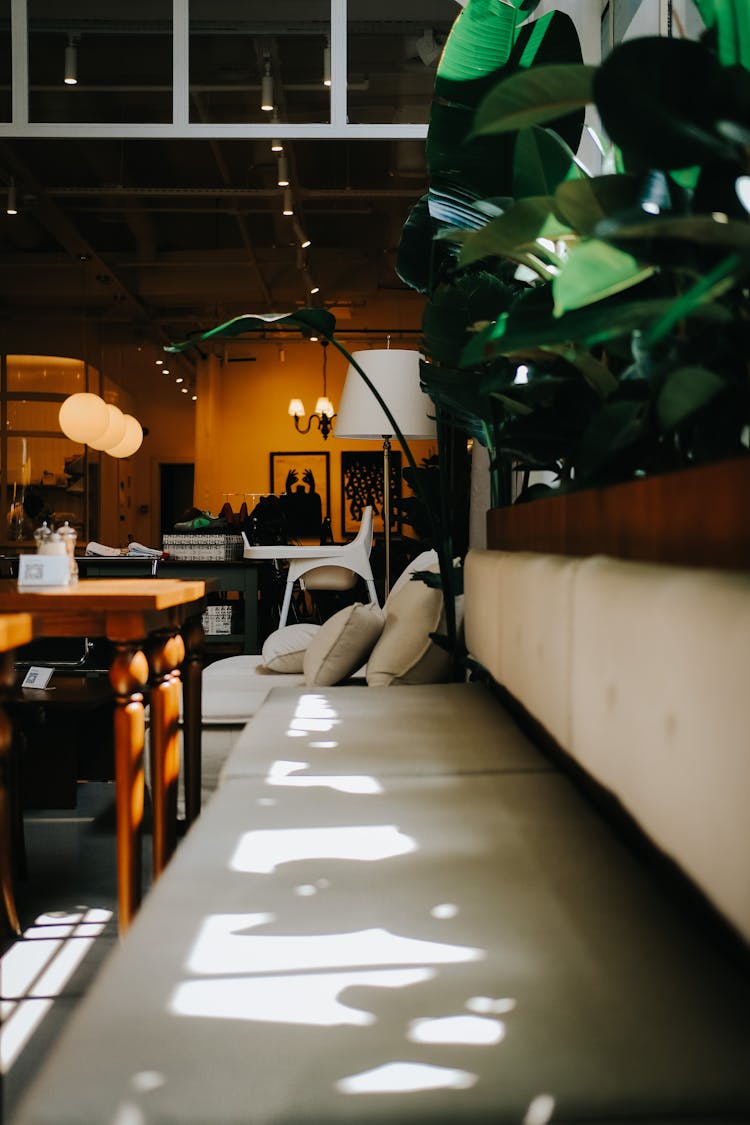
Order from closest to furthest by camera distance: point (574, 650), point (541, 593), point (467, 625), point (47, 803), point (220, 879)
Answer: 1. point (220, 879)
2. point (574, 650)
3. point (541, 593)
4. point (467, 625)
5. point (47, 803)

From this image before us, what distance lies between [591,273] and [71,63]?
464cm

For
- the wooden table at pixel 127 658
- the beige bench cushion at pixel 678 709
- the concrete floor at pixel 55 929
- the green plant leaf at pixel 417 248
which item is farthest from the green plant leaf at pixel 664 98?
the green plant leaf at pixel 417 248

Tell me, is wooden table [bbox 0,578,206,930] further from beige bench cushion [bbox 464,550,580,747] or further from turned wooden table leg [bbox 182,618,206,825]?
beige bench cushion [bbox 464,550,580,747]

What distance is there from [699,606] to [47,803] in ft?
8.54

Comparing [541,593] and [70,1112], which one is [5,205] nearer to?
[541,593]

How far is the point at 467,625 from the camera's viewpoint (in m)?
2.78

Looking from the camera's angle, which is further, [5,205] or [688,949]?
[5,205]

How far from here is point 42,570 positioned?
6.41ft

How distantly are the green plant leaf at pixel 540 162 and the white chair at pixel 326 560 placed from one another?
3714mm

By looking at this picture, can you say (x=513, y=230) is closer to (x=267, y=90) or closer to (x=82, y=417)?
(x=267, y=90)

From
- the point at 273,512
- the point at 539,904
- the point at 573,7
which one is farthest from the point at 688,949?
the point at 273,512

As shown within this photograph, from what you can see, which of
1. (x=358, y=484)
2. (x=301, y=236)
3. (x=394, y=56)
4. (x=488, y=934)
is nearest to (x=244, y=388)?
(x=358, y=484)

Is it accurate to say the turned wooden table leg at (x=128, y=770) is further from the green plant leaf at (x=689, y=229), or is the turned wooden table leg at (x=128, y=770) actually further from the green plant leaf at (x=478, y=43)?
the green plant leaf at (x=478, y=43)

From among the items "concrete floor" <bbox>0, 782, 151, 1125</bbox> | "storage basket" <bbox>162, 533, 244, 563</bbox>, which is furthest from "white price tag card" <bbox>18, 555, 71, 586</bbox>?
"storage basket" <bbox>162, 533, 244, 563</bbox>
